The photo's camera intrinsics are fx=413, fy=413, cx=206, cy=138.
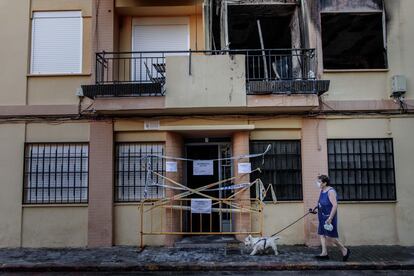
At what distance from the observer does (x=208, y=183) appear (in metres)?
11.2

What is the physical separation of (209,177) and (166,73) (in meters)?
3.05

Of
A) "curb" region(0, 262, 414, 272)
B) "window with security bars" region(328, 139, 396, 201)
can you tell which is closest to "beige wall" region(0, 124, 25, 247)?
"curb" region(0, 262, 414, 272)

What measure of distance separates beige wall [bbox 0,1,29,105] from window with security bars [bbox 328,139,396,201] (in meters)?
8.10

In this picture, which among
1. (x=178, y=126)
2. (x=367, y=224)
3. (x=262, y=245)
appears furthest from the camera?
(x=178, y=126)

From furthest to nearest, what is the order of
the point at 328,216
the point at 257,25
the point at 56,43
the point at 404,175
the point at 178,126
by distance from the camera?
the point at 257,25
the point at 56,43
the point at 178,126
the point at 404,175
the point at 328,216

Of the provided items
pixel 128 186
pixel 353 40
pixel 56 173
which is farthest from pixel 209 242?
pixel 353 40

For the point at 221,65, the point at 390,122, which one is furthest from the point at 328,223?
the point at 221,65

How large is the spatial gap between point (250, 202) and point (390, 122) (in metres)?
4.06

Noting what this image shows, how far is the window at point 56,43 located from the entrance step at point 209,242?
5179mm

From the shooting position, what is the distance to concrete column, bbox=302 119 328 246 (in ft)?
33.9

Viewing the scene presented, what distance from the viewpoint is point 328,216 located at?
8531 mm

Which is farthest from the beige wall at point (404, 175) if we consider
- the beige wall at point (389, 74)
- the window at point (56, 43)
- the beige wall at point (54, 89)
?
the window at point (56, 43)

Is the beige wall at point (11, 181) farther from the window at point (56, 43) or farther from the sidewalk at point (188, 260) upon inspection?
the window at point (56, 43)

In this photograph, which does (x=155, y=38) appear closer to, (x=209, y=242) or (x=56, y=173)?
(x=56, y=173)
